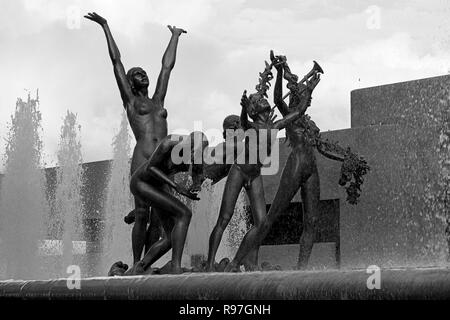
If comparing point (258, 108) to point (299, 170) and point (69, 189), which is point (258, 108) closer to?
point (299, 170)

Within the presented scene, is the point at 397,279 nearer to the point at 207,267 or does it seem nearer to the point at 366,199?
the point at 207,267

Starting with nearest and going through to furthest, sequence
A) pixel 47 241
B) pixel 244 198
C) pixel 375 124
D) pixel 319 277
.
A: pixel 319 277 < pixel 375 124 < pixel 244 198 < pixel 47 241

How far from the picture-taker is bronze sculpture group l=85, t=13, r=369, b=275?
897 cm

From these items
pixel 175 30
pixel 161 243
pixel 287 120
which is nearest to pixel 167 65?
pixel 175 30

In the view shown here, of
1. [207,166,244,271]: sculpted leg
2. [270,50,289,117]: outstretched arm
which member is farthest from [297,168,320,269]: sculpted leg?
[207,166,244,271]: sculpted leg

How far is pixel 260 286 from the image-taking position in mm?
6555

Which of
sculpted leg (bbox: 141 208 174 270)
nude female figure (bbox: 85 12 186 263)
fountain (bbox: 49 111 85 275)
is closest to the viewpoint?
sculpted leg (bbox: 141 208 174 270)

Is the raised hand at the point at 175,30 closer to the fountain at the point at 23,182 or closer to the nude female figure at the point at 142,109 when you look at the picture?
the nude female figure at the point at 142,109

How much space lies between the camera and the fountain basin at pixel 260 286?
562 centimetres

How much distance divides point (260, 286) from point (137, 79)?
443 centimetres

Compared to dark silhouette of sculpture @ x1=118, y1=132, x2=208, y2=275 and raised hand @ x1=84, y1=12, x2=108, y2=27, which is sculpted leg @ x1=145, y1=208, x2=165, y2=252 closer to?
dark silhouette of sculpture @ x1=118, y1=132, x2=208, y2=275

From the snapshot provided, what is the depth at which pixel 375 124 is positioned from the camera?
1560cm
